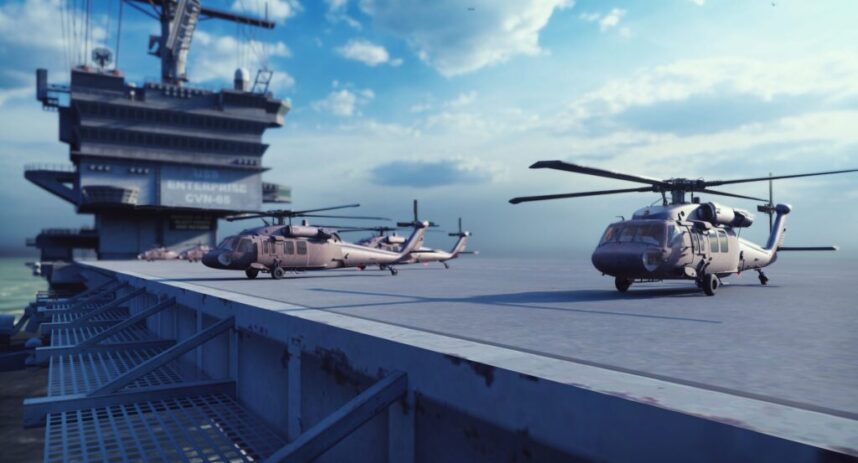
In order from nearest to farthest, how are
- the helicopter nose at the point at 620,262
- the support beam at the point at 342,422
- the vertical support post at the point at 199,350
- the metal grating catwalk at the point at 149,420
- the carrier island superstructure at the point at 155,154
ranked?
the support beam at the point at 342,422 → the metal grating catwalk at the point at 149,420 → the vertical support post at the point at 199,350 → the helicopter nose at the point at 620,262 → the carrier island superstructure at the point at 155,154

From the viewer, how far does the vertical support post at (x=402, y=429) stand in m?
4.47

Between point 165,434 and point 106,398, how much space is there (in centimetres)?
140

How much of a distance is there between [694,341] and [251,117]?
2548 inches

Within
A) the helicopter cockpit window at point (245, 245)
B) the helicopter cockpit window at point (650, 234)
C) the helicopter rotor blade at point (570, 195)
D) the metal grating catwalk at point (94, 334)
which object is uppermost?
the helicopter rotor blade at point (570, 195)

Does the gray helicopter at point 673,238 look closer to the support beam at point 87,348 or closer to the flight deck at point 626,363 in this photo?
the flight deck at point 626,363

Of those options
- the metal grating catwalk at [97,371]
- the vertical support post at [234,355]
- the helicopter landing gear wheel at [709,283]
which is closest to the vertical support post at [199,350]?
the metal grating catwalk at [97,371]

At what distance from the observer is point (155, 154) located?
57.7m

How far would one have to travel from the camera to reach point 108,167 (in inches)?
2179

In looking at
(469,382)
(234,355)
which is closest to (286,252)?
(234,355)

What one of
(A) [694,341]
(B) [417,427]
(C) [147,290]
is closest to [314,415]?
(B) [417,427]

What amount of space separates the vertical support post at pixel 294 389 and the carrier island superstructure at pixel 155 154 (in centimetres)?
5643

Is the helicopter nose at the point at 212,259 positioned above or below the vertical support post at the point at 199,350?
above

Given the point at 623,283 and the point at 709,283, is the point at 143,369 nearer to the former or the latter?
the point at 623,283

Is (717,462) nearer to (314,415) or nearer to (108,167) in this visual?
(314,415)
